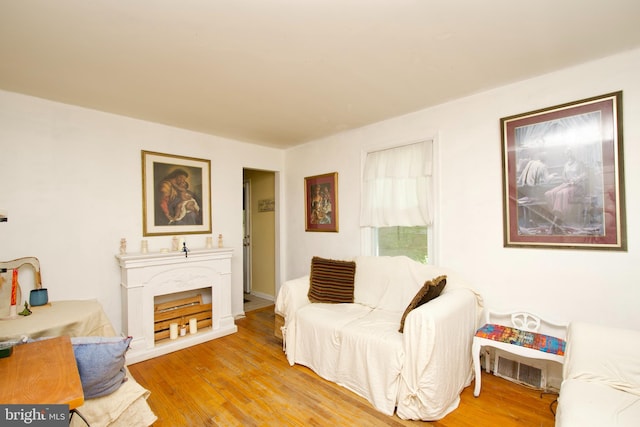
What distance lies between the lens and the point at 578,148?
2.16 metres

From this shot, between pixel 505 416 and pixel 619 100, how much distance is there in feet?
7.50

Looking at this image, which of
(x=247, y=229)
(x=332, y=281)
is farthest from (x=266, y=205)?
(x=332, y=281)

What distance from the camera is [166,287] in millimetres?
3119

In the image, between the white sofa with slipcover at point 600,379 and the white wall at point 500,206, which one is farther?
the white wall at point 500,206

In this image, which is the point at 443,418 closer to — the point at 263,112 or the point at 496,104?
the point at 496,104

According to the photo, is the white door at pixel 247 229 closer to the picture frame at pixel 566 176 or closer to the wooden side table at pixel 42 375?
the wooden side table at pixel 42 375

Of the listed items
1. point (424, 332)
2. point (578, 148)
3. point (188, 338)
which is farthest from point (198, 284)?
point (578, 148)

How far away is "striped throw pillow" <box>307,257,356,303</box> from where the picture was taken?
306 cm

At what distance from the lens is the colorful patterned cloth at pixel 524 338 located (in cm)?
199

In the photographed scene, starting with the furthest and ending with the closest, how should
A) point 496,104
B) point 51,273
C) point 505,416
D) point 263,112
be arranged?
point 263,112 → point 51,273 → point 496,104 → point 505,416

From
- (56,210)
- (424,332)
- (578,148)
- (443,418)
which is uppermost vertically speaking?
(578,148)

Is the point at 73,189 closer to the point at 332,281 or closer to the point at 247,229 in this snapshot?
the point at 332,281

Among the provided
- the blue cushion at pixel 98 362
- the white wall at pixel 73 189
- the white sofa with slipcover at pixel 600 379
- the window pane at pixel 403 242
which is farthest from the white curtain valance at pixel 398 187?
the blue cushion at pixel 98 362

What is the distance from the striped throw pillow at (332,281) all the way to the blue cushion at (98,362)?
6.09ft
